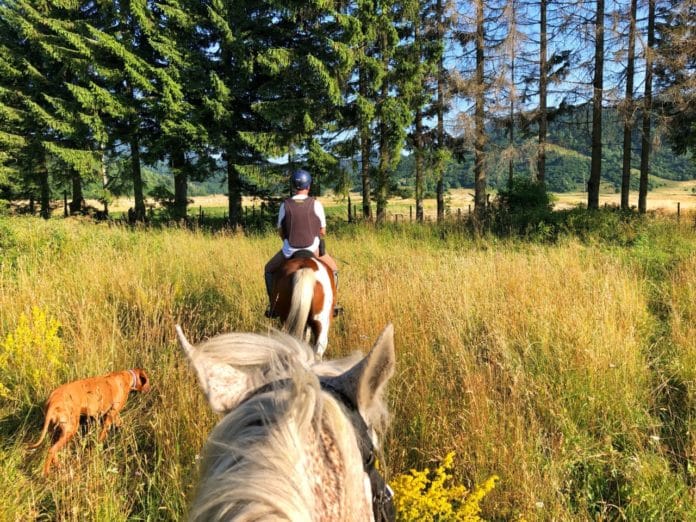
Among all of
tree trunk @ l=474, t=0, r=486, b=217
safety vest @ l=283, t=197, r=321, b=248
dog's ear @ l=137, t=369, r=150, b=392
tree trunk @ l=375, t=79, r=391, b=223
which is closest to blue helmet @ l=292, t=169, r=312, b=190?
safety vest @ l=283, t=197, r=321, b=248

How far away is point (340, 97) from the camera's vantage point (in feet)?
46.1

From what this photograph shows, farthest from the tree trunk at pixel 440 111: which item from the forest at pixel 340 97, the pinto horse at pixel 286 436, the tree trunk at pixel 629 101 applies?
the pinto horse at pixel 286 436

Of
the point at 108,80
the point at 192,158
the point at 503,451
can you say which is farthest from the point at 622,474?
the point at 108,80

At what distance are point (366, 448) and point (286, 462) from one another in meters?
0.35

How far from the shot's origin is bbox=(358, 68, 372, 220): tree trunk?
14.5 meters

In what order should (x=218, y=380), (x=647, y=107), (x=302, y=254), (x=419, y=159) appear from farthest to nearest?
1. (x=419, y=159)
2. (x=647, y=107)
3. (x=302, y=254)
4. (x=218, y=380)

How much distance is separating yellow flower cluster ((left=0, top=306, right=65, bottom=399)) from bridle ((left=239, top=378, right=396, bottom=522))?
3.03 m

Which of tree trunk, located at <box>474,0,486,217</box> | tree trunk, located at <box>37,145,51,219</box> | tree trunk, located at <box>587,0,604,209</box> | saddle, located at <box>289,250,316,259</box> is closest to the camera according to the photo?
saddle, located at <box>289,250,316,259</box>

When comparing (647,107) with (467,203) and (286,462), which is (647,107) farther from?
(467,203)

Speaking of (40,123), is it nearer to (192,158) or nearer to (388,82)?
(192,158)

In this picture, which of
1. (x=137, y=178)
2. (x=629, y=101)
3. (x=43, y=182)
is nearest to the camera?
(x=629, y=101)

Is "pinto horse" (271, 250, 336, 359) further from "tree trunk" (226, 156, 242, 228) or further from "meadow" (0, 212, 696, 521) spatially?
"tree trunk" (226, 156, 242, 228)

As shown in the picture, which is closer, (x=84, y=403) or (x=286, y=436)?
(x=286, y=436)

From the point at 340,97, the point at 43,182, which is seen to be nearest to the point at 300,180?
the point at 340,97
